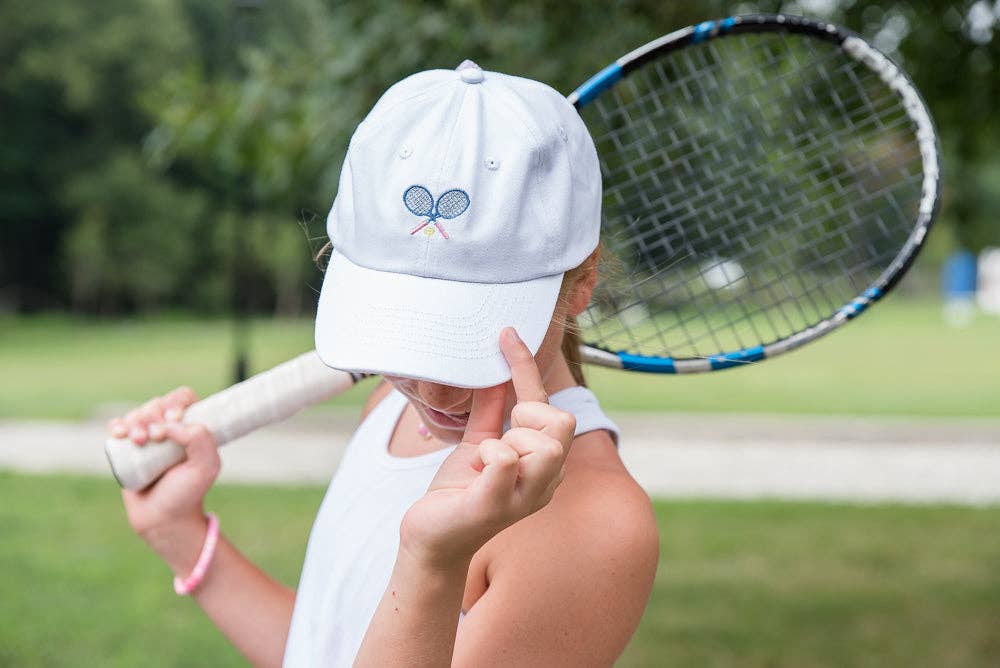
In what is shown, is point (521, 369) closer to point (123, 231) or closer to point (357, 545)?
point (357, 545)

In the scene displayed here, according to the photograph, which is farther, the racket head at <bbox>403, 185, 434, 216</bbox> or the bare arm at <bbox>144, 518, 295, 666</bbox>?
the bare arm at <bbox>144, 518, 295, 666</bbox>

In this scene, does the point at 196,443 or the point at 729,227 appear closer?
the point at 196,443

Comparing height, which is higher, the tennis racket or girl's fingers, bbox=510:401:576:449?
the tennis racket

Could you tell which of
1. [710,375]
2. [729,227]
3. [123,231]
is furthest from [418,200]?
[123,231]

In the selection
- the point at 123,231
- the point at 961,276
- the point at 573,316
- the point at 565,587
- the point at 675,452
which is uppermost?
the point at 123,231

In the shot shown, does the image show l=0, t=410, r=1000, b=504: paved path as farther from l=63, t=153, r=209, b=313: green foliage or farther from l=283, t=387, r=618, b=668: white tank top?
l=63, t=153, r=209, b=313: green foliage

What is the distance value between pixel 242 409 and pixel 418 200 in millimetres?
505

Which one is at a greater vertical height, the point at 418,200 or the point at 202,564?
the point at 418,200

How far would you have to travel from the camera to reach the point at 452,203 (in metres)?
1.12

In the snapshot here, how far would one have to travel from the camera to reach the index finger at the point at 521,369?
1.05 m

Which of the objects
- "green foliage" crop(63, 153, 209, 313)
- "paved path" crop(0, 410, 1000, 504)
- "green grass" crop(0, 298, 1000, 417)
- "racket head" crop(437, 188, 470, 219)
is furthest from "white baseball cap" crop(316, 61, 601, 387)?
"green foliage" crop(63, 153, 209, 313)

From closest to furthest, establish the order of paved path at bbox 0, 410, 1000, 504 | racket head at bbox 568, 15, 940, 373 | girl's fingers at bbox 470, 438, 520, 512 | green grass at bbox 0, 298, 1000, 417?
girl's fingers at bbox 470, 438, 520, 512
racket head at bbox 568, 15, 940, 373
paved path at bbox 0, 410, 1000, 504
green grass at bbox 0, 298, 1000, 417

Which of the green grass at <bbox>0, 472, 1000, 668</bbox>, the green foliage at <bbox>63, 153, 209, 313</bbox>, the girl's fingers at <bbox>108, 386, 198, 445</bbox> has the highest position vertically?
the green foliage at <bbox>63, 153, 209, 313</bbox>

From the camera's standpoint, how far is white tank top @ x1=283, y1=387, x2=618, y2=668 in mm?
1252
